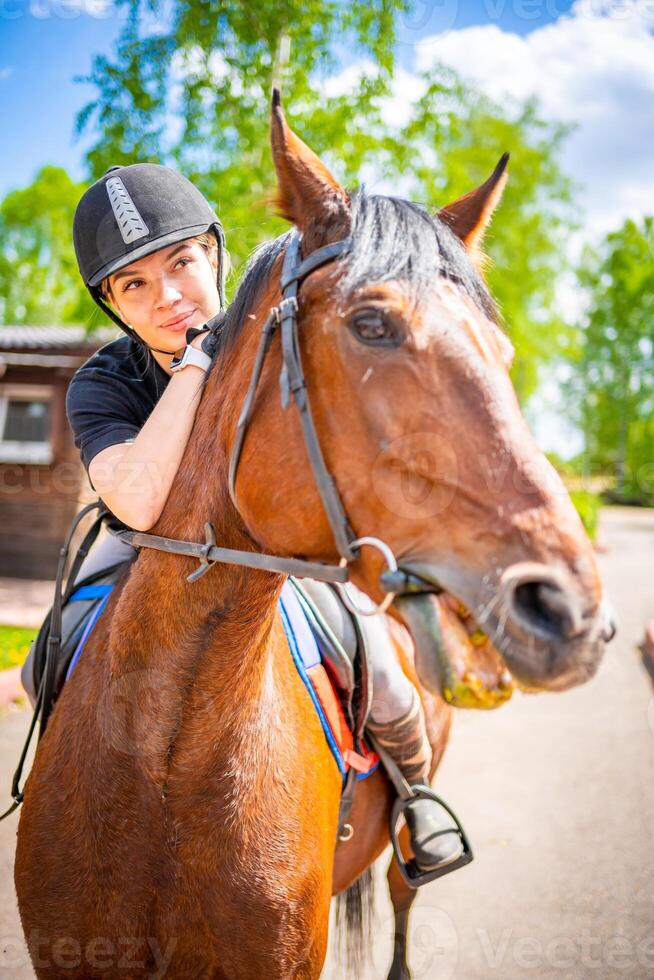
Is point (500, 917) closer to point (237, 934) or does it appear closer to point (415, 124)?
point (237, 934)

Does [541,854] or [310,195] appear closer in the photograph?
[310,195]

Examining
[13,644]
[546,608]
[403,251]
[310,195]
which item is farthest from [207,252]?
[13,644]

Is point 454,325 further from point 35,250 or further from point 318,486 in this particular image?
point 35,250

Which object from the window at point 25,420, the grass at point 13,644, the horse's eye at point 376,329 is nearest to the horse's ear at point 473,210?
the horse's eye at point 376,329

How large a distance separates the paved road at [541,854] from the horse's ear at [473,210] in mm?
1330

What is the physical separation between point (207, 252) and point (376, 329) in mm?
1415

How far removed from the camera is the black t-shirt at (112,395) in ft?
6.68

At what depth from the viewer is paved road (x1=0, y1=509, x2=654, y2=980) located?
3812 mm

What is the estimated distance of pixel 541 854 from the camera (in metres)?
4.97

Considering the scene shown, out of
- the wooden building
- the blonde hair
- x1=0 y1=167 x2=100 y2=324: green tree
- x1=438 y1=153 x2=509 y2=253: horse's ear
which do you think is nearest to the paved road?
x1=438 y1=153 x2=509 y2=253: horse's ear

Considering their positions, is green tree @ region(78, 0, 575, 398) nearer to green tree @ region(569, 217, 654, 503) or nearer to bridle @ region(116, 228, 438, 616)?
bridle @ region(116, 228, 438, 616)

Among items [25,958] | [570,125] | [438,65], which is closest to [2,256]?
[570,125]

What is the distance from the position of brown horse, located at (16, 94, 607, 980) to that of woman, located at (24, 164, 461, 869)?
0.10 meters

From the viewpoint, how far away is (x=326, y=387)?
1407 millimetres
